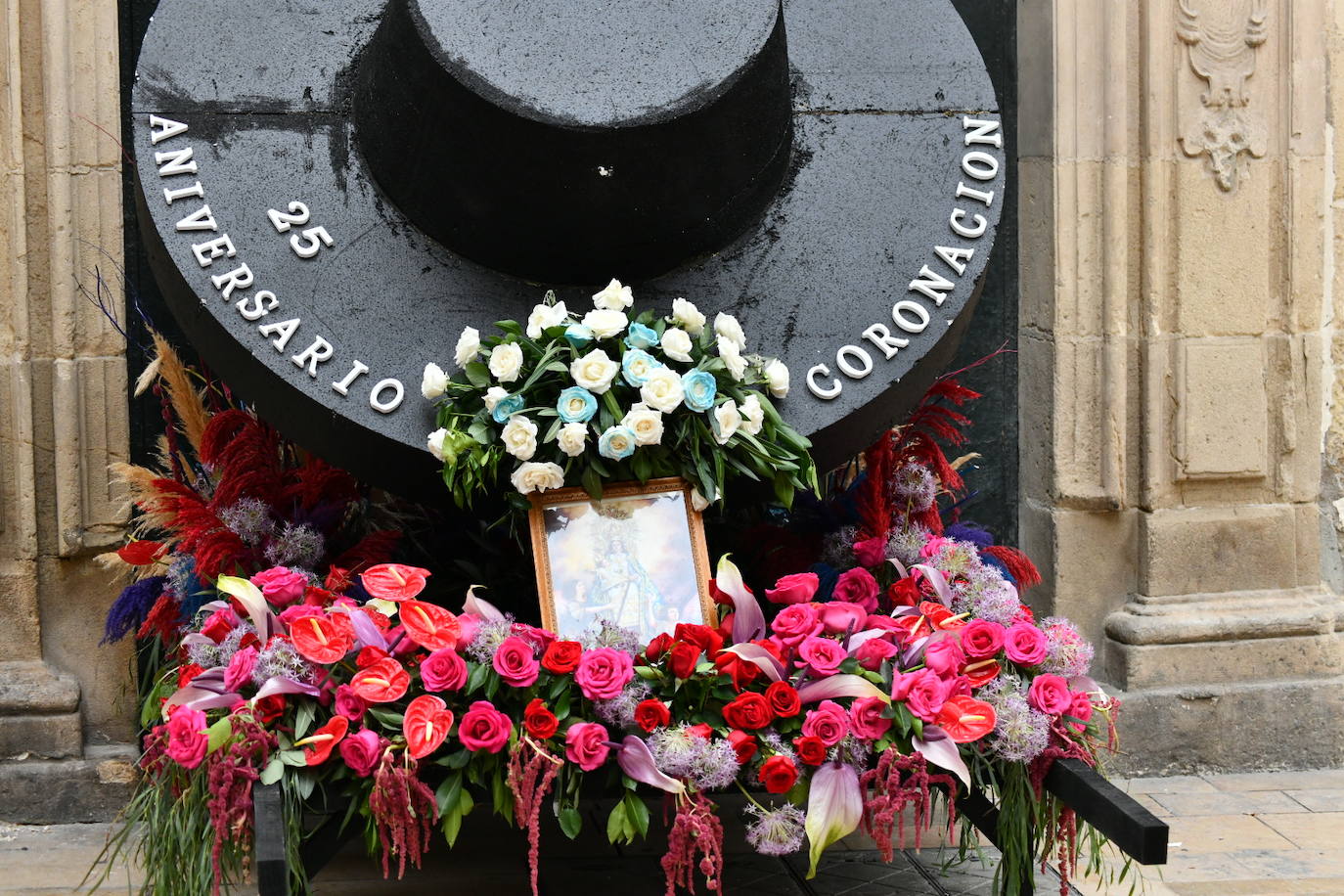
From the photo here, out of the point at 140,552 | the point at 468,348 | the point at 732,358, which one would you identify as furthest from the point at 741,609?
the point at 140,552

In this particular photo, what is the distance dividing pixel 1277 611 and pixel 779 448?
6.59 feet

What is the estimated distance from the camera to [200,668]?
8.60 ft

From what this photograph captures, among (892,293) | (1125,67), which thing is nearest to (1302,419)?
(1125,67)

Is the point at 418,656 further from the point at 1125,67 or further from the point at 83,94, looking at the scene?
the point at 1125,67

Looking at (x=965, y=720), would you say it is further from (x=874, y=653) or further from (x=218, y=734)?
(x=218, y=734)

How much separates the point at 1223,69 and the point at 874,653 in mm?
2201

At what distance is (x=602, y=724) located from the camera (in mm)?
2459

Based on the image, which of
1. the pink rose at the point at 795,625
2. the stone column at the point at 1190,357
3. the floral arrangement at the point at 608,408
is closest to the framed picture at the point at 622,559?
the floral arrangement at the point at 608,408

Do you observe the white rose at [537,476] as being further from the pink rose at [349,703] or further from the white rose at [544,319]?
the pink rose at [349,703]

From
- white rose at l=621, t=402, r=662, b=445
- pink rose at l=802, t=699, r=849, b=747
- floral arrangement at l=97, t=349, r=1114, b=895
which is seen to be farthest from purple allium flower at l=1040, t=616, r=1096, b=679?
white rose at l=621, t=402, r=662, b=445

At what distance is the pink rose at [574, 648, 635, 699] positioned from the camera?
95.1 inches

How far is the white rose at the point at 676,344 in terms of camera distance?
2.67m

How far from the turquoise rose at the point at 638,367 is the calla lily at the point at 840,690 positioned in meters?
0.59

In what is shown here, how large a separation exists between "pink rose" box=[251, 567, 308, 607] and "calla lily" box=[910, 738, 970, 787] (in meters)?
1.09
